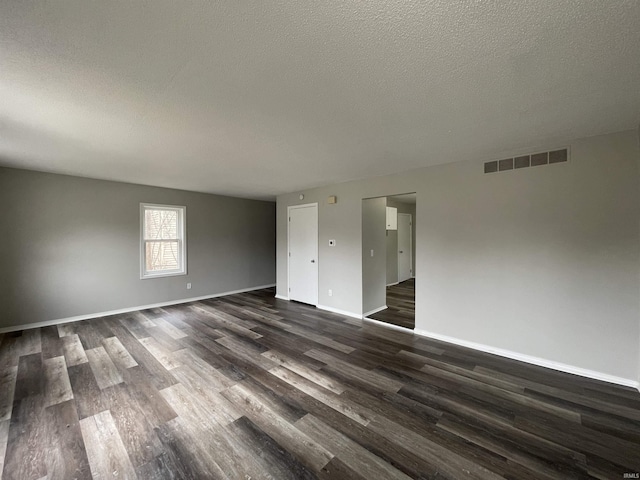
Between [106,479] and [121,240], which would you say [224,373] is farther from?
[121,240]

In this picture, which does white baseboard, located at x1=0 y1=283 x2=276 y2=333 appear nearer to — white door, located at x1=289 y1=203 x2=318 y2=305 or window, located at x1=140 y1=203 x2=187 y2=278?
window, located at x1=140 y1=203 x2=187 y2=278

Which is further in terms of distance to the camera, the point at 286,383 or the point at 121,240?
the point at 121,240

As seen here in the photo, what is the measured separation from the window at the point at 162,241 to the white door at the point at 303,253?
2.43 m

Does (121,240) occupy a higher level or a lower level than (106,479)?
higher

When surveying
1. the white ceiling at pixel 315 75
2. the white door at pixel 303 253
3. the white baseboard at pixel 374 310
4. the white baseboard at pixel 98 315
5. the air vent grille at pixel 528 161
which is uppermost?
the white ceiling at pixel 315 75

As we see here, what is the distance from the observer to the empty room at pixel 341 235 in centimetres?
137

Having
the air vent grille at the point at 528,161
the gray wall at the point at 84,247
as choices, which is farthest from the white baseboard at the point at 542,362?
the gray wall at the point at 84,247

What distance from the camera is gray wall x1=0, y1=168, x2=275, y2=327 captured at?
386cm

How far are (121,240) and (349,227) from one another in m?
4.38

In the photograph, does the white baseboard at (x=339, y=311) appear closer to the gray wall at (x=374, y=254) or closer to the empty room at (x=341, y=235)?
the empty room at (x=341, y=235)

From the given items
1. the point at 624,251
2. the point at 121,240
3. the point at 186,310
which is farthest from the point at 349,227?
the point at 121,240

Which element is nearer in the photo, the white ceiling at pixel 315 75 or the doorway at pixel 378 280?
the white ceiling at pixel 315 75

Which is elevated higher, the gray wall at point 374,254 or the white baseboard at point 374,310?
the gray wall at point 374,254

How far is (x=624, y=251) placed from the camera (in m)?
2.47
